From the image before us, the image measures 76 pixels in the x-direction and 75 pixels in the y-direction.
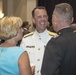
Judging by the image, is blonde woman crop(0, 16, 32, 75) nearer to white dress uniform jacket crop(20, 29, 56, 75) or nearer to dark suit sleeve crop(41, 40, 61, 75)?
dark suit sleeve crop(41, 40, 61, 75)

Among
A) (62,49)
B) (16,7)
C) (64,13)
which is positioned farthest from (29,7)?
(62,49)

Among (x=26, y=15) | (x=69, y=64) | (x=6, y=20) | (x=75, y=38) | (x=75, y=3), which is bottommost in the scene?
(x=26, y=15)

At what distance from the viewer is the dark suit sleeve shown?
6.40 ft

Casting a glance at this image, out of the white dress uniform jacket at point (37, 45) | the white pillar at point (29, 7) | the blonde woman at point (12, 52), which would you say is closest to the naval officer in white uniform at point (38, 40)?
the white dress uniform jacket at point (37, 45)

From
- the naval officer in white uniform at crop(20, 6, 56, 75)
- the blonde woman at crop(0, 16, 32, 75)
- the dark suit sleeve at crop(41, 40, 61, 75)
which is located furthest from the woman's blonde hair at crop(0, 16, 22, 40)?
the naval officer in white uniform at crop(20, 6, 56, 75)

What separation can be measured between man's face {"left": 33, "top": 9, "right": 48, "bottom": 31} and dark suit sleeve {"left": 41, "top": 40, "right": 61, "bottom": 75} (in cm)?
73

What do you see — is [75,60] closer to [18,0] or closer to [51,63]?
[51,63]

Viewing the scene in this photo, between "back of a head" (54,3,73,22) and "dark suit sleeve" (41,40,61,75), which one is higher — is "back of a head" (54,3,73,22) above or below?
above

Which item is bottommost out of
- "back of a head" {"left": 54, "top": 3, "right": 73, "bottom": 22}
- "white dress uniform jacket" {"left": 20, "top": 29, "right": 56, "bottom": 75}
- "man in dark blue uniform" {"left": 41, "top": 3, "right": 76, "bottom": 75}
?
"white dress uniform jacket" {"left": 20, "top": 29, "right": 56, "bottom": 75}

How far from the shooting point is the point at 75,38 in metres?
2.00

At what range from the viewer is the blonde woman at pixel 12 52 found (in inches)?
71.8

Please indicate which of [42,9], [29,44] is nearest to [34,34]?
[29,44]

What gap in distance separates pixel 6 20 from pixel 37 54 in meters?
0.87

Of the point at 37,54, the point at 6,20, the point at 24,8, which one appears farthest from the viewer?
the point at 24,8
